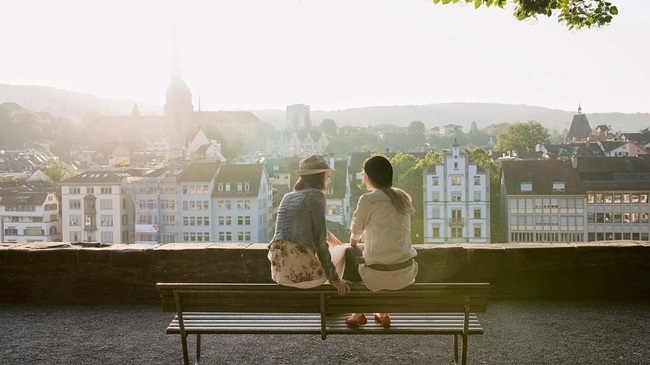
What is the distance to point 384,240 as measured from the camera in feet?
11.7

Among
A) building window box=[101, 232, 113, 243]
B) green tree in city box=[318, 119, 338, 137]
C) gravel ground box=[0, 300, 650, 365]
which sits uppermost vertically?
green tree in city box=[318, 119, 338, 137]

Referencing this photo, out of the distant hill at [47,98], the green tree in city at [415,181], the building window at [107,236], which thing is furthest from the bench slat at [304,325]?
the distant hill at [47,98]

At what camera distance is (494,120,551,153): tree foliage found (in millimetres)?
69375

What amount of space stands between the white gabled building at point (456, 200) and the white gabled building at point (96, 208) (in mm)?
19447

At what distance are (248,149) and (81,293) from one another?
3850 inches

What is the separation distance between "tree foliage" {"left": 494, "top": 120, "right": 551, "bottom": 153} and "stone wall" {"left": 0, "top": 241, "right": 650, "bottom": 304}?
65.3 m

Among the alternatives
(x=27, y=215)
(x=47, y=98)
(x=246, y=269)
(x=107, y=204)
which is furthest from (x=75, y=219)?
(x=246, y=269)

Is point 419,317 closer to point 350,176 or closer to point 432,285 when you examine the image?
point 432,285

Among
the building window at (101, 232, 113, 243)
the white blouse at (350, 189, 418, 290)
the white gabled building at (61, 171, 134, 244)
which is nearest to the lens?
the white blouse at (350, 189, 418, 290)

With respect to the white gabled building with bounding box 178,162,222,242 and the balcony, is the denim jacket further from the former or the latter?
the white gabled building with bounding box 178,162,222,242

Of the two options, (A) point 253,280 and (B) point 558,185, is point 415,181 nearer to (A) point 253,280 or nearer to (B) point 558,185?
(B) point 558,185

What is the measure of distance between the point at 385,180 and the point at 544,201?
40748 millimetres

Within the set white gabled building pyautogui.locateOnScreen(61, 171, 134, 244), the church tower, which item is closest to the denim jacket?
white gabled building pyautogui.locateOnScreen(61, 171, 134, 244)

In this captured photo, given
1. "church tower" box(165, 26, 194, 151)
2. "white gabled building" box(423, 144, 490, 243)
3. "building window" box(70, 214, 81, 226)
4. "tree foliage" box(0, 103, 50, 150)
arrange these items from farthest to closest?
"church tower" box(165, 26, 194, 151)
"tree foliage" box(0, 103, 50, 150)
"white gabled building" box(423, 144, 490, 243)
"building window" box(70, 214, 81, 226)
